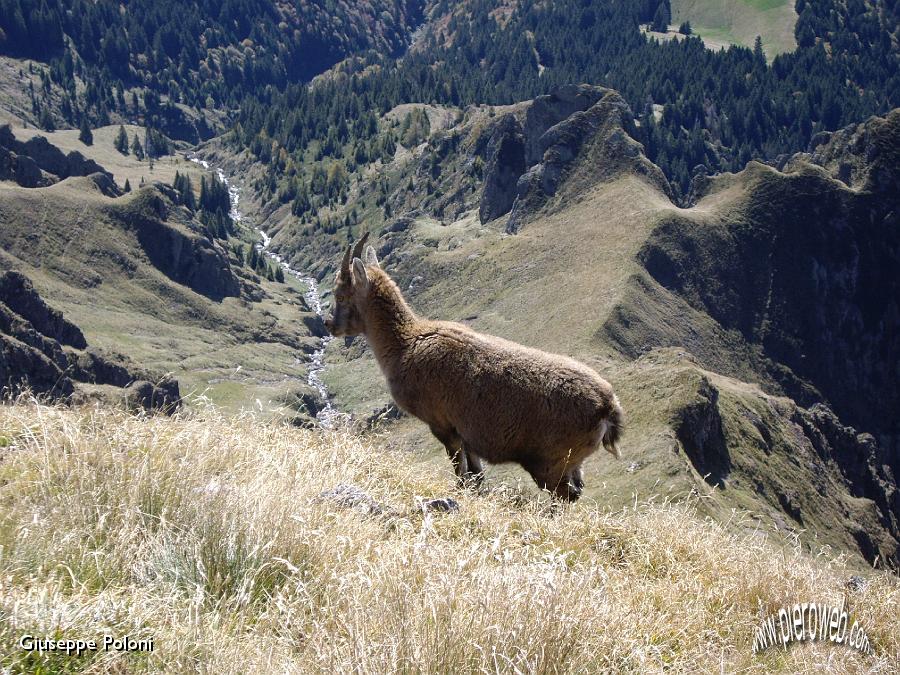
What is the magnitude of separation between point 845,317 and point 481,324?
65.7 metres

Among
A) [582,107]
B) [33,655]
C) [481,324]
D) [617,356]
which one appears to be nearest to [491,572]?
[33,655]

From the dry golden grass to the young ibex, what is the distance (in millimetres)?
2097

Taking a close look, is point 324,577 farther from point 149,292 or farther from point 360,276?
point 149,292

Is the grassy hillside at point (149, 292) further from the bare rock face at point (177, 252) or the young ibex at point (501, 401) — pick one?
the young ibex at point (501, 401)

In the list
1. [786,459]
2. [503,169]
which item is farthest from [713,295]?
[503,169]

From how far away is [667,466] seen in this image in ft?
146

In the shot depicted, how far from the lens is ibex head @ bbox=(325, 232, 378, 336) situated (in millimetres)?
14031

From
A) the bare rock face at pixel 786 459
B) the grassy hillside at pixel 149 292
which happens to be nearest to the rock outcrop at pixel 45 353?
the grassy hillside at pixel 149 292

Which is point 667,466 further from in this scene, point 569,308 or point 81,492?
point 569,308

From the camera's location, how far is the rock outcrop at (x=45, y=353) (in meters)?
91.5

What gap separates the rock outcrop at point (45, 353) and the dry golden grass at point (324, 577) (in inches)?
3348

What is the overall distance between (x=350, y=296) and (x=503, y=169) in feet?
584

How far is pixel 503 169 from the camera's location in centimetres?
18788

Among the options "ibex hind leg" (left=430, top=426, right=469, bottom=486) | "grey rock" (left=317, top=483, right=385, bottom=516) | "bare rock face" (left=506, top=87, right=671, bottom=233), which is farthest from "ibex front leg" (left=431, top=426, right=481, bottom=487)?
"bare rock face" (left=506, top=87, right=671, bottom=233)
